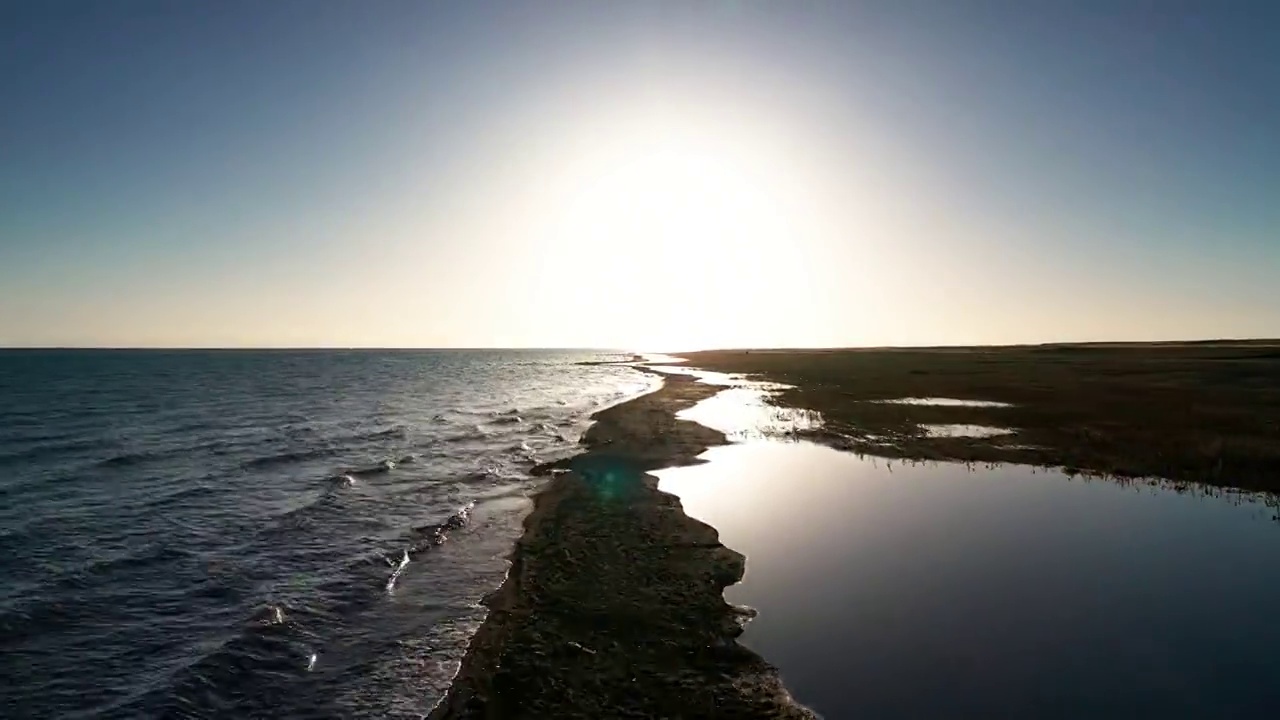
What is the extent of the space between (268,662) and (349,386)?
99.2 m

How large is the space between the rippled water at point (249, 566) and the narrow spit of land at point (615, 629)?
1.07 meters

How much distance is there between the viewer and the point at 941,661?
1069cm

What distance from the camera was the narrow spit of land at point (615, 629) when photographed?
1018 centimetres

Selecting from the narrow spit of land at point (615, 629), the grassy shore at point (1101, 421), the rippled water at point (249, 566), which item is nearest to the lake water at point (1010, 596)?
the narrow spit of land at point (615, 629)

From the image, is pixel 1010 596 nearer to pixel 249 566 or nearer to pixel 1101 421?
pixel 249 566

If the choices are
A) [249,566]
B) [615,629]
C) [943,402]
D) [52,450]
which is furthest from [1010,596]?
[52,450]

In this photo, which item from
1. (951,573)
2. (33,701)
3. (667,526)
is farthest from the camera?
(667,526)

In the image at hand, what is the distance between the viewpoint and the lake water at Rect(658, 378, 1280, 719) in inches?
384

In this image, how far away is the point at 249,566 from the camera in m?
18.7

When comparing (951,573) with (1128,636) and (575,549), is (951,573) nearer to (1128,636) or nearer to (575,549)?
(1128,636)

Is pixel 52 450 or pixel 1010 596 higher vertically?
pixel 1010 596

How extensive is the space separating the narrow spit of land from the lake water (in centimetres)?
77

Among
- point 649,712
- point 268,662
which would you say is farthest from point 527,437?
point 649,712

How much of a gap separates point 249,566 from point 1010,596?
19881 mm
